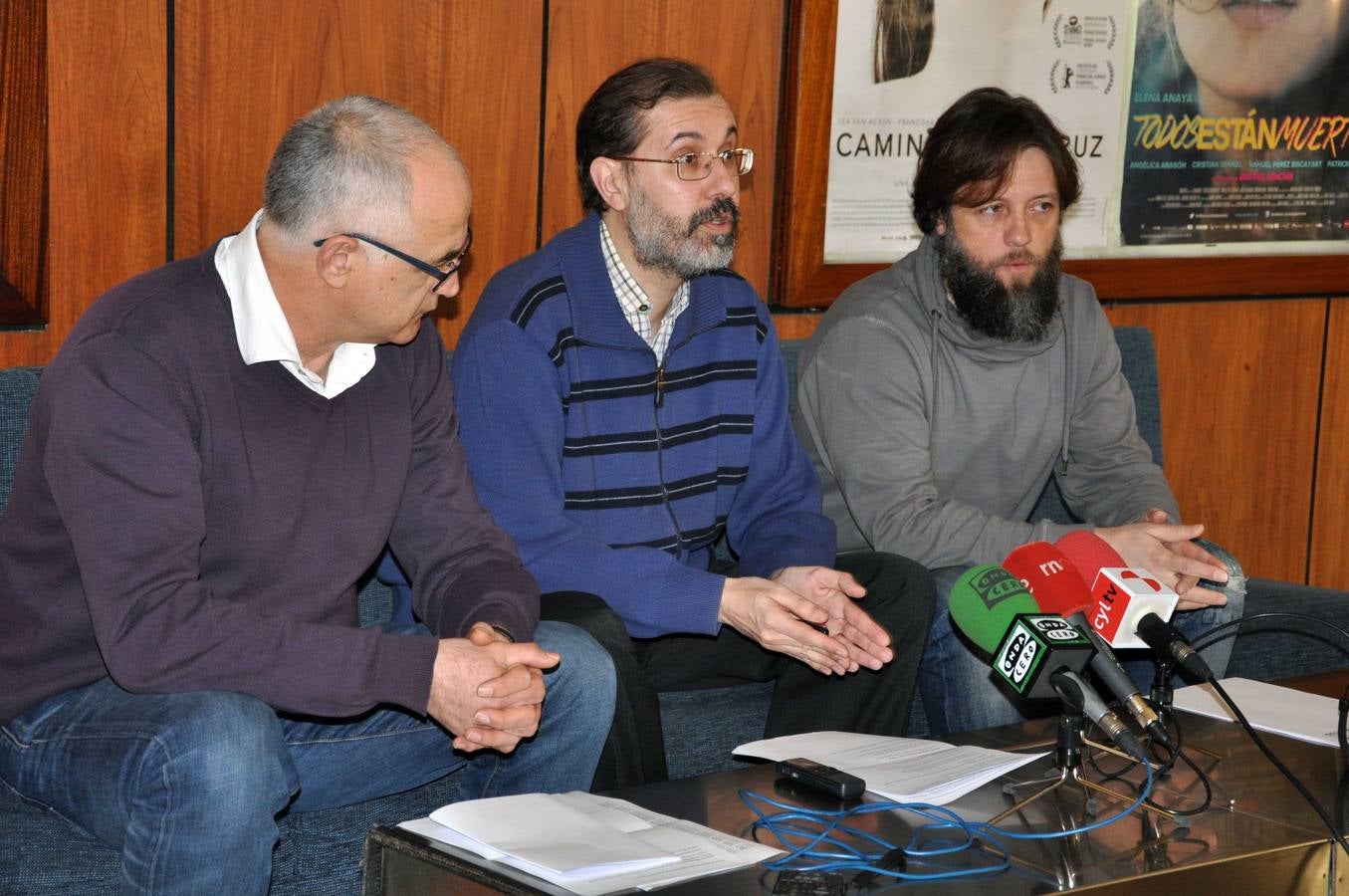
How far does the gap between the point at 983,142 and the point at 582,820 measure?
198 centimetres

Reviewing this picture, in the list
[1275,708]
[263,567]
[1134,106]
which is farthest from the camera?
[1134,106]

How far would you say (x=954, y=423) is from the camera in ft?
10.7

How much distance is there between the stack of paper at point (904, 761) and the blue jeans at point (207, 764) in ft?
1.25

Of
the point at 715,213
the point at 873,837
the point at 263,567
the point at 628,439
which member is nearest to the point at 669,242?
the point at 715,213

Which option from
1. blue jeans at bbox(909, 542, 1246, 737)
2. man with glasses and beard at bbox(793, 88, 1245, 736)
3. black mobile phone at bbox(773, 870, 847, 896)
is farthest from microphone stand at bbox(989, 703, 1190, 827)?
man with glasses and beard at bbox(793, 88, 1245, 736)

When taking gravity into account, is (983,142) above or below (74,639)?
above

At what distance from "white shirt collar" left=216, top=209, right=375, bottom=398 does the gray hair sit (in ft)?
0.22

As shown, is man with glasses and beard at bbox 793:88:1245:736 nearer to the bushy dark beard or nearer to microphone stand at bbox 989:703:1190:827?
the bushy dark beard

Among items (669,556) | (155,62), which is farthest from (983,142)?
(155,62)

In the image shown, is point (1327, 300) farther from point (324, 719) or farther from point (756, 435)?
point (324, 719)

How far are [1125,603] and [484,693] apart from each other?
92 cm

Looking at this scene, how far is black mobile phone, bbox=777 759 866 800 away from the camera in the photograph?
6.33ft

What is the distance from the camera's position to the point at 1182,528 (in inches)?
117

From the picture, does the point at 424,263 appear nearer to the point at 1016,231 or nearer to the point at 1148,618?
the point at 1148,618
